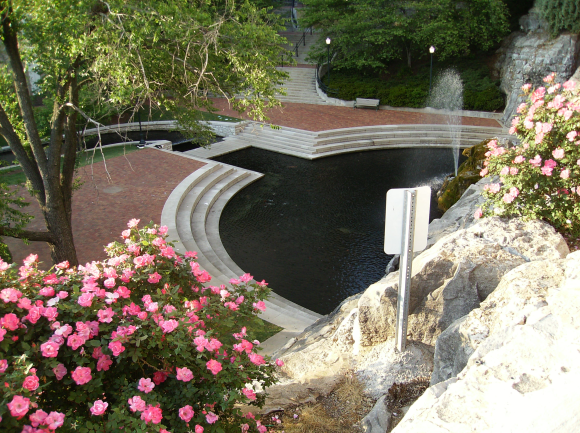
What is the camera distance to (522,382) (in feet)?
8.75

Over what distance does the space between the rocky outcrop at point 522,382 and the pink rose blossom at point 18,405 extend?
2151mm

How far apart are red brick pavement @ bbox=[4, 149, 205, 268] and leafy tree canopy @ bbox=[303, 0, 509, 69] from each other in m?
13.5

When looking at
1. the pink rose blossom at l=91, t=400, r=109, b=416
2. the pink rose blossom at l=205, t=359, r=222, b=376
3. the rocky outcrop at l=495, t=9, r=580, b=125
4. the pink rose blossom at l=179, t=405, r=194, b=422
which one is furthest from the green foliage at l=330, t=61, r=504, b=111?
the pink rose blossom at l=91, t=400, r=109, b=416

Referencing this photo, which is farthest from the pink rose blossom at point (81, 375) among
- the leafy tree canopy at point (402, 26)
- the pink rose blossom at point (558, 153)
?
the leafy tree canopy at point (402, 26)

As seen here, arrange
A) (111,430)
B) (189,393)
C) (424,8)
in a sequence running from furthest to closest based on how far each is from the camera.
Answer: (424,8) → (189,393) → (111,430)

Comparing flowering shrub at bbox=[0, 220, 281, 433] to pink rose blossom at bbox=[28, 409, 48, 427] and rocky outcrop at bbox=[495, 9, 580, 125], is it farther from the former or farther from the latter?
rocky outcrop at bbox=[495, 9, 580, 125]

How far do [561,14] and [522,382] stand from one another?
22370 mm

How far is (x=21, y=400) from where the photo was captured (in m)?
2.77

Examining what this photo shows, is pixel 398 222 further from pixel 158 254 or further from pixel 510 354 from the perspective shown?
pixel 158 254

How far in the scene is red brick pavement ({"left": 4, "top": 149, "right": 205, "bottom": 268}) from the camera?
10.6m

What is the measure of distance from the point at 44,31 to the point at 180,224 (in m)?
6.41

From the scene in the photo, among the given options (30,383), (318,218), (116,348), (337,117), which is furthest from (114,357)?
(337,117)

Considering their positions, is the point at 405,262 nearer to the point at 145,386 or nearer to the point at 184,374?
the point at 184,374

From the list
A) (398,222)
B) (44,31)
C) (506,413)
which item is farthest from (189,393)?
(44,31)
